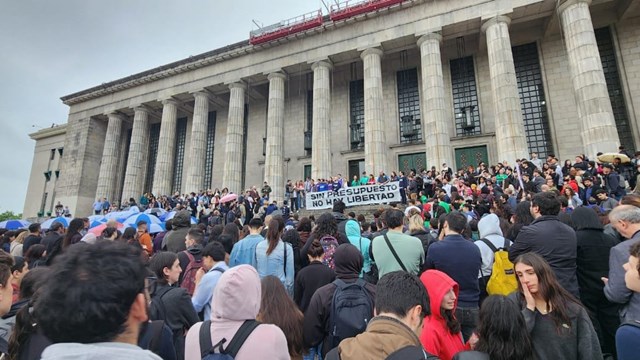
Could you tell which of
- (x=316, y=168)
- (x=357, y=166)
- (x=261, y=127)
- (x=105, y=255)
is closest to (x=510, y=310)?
(x=105, y=255)

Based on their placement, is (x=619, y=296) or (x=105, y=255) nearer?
(x=105, y=255)

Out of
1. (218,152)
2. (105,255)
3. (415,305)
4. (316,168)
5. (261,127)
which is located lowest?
(415,305)

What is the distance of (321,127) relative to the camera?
22031 mm

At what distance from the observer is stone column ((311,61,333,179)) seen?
21.3 meters

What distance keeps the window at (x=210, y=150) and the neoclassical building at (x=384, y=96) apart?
125 mm

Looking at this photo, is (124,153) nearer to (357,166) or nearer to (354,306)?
(357,166)

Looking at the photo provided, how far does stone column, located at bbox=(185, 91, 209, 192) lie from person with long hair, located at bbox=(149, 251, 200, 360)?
22750 millimetres

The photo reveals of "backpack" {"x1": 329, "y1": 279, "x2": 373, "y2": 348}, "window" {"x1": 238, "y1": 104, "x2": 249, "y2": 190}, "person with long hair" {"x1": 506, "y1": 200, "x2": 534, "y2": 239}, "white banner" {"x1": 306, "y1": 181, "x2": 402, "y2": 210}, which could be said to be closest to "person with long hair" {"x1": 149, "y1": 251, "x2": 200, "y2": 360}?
"backpack" {"x1": 329, "y1": 279, "x2": 373, "y2": 348}

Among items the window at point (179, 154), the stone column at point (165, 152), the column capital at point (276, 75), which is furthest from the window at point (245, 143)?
the window at point (179, 154)

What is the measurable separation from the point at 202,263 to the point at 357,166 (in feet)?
66.7

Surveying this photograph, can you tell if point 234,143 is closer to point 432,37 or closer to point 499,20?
point 432,37

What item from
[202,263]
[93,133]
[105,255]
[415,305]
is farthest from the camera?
[93,133]

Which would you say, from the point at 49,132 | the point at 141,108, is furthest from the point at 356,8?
the point at 49,132

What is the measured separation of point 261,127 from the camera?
1097 inches
